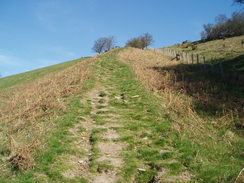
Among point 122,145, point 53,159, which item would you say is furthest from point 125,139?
point 53,159

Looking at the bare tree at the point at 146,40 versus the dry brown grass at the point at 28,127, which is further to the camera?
the bare tree at the point at 146,40

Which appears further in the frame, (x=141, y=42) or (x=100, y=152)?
(x=141, y=42)

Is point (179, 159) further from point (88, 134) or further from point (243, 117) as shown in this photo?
point (243, 117)

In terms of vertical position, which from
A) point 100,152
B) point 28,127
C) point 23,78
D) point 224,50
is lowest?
point 100,152

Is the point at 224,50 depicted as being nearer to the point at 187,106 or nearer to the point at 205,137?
the point at 187,106

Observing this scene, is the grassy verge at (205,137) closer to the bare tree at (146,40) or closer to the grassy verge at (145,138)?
the grassy verge at (145,138)

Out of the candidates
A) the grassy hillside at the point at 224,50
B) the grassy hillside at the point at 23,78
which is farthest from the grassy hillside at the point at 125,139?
the grassy hillside at the point at 224,50

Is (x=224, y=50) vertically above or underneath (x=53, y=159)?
above

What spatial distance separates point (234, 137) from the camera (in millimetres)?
6867

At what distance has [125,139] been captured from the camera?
6727mm

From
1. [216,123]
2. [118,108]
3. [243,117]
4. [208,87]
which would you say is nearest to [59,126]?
[118,108]

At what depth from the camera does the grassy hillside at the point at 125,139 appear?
503cm

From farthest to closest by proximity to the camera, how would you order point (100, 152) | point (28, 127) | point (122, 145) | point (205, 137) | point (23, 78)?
1. point (23, 78)
2. point (28, 127)
3. point (205, 137)
4. point (122, 145)
5. point (100, 152)

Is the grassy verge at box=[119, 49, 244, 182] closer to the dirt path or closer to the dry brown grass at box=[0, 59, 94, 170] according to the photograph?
the dirt path
